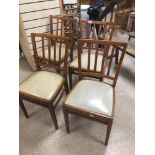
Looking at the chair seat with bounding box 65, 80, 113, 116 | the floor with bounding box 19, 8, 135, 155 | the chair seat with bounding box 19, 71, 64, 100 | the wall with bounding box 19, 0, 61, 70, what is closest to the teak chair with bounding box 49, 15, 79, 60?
the wall with bounding box 19, 0, 61, 70

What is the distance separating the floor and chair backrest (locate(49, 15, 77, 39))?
3.53ft

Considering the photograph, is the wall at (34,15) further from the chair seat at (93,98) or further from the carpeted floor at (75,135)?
the chair seat at (93,98)

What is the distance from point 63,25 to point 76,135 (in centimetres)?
146

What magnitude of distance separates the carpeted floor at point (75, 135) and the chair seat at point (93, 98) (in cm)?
46

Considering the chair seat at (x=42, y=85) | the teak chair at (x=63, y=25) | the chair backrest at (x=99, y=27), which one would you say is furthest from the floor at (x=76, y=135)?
the teak chair at (x=63, y=25)

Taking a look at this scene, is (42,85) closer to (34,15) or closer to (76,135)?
(76,135)

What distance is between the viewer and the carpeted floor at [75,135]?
139cm

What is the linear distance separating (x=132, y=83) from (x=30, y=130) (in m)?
1.48
